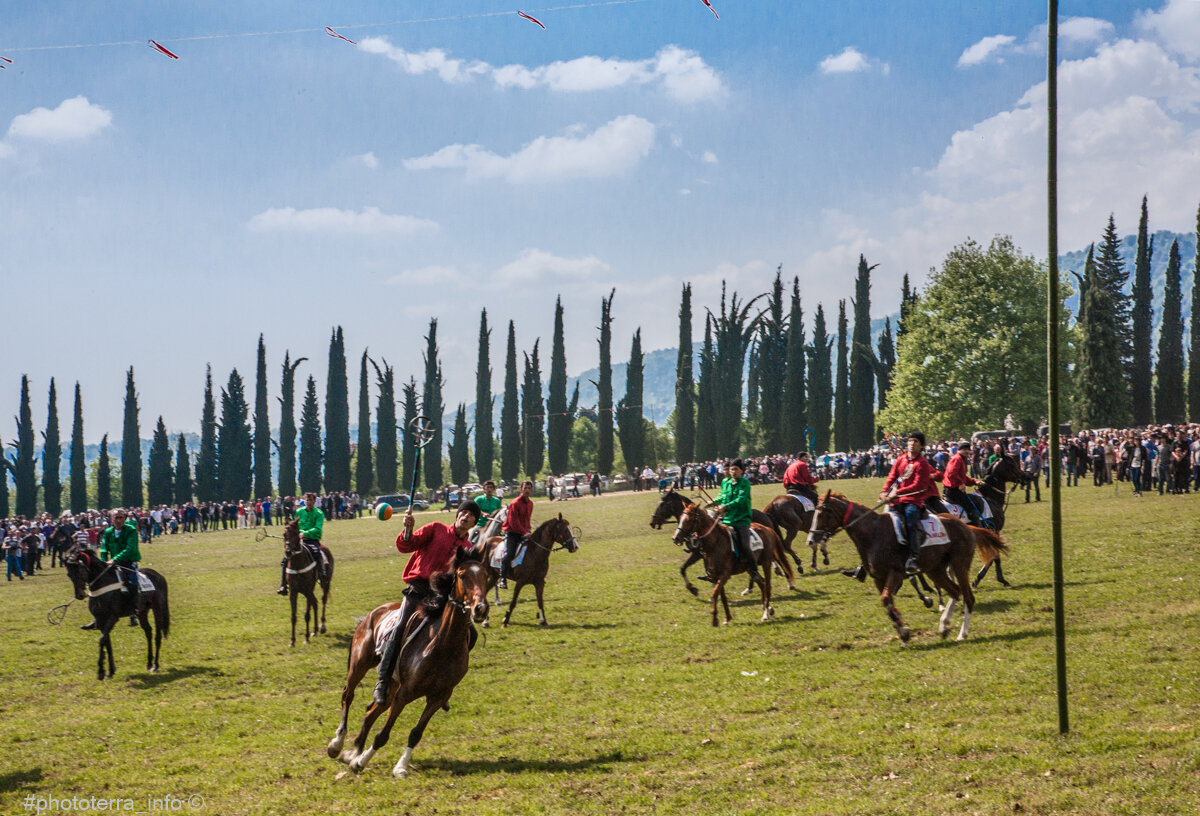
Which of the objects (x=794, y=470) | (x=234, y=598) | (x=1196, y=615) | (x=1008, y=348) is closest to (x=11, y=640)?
(x=234, y=598)

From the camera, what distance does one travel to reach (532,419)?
96.2 metres

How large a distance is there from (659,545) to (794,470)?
977cm

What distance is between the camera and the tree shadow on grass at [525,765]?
926 cm

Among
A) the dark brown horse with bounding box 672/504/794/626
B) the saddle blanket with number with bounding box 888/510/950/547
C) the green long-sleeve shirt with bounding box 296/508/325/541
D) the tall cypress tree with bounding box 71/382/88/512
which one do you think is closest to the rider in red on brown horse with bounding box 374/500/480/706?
the dark brown horse with bounding box 672/504/794/626

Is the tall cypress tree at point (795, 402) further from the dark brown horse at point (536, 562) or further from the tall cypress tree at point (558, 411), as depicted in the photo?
the dark brown horse at point (536, 562)

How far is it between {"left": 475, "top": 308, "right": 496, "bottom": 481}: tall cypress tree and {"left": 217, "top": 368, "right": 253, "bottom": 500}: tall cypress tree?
22.2 meters

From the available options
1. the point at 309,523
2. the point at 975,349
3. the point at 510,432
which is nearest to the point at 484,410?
the point at 510,432

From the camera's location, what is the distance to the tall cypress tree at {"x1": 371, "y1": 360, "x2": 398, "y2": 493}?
310 feet

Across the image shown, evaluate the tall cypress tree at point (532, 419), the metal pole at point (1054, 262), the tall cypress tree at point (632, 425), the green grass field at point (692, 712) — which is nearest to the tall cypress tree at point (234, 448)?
the tall cypress tree at point (532, 419)

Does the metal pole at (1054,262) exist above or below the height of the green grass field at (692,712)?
above

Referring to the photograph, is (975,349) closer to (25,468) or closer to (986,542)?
(986,542)

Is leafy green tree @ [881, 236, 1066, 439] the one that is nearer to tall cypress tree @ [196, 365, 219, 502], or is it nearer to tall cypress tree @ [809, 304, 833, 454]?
Result: tall cypress tree @ [809, 304, 833, 454]

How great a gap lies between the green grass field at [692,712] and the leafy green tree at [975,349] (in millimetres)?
46353

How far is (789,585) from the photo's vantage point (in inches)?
760
